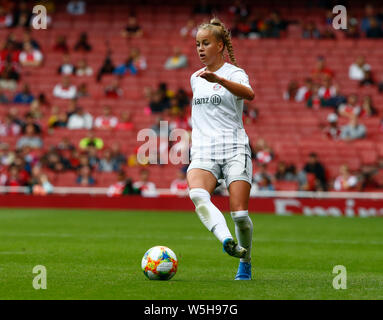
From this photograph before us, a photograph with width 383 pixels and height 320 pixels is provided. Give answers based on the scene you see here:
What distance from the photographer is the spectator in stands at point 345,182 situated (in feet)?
72.3

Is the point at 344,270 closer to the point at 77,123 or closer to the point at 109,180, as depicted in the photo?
the point at 109,180

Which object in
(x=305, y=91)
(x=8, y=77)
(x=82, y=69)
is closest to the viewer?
(x=305, y=91)

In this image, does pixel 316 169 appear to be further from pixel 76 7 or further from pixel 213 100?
pixel 213 100

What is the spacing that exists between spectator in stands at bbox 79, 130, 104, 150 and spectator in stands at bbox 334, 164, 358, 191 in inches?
264

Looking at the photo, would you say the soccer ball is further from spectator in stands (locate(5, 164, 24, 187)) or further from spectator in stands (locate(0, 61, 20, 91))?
spectator in stands (locate(0, 61, 20, 91))

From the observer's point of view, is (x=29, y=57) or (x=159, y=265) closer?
(x=159, y=265)

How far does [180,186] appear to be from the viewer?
2225 cm

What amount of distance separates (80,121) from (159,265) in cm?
1728

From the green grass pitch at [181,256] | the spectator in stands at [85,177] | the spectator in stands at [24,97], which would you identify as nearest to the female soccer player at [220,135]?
the green grass pitch at [181,256]

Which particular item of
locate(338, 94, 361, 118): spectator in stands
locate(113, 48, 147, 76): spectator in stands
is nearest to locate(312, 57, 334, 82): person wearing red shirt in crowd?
locate(338, 94, 361, 118): spectator in stands

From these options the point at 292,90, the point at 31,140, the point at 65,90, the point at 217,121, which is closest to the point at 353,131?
the point at 292,90

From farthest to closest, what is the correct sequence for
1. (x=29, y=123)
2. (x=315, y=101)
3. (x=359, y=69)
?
1. (x=359, y=69)
2. (x=315, y=101)
3. (x=29, y=123)

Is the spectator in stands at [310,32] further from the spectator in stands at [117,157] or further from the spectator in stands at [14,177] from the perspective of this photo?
the spectator in stands at [14,177]

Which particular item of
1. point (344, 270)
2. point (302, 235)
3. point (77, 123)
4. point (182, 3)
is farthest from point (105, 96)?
point (344, 270)
